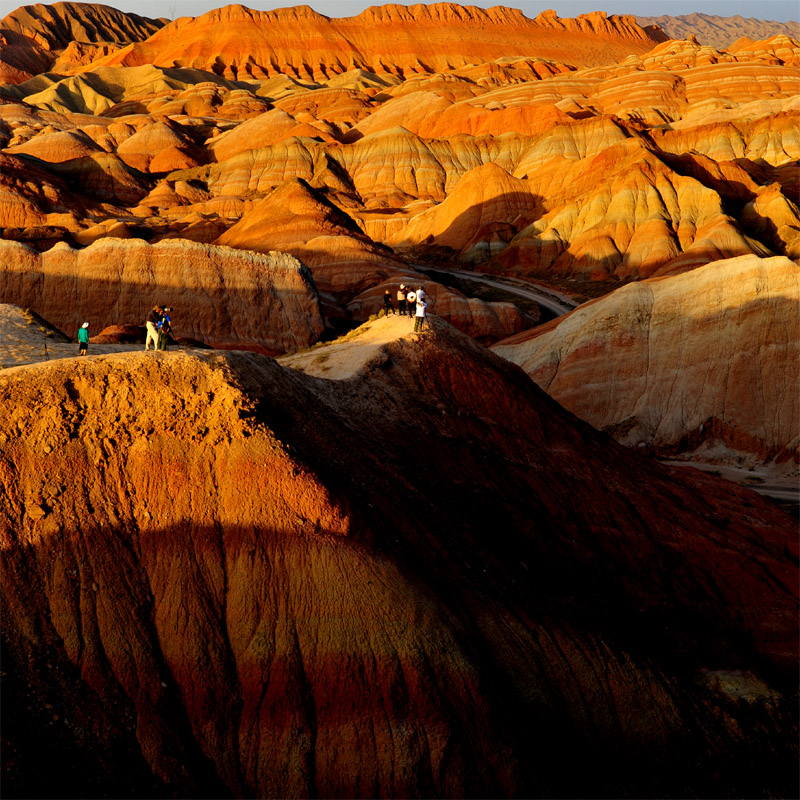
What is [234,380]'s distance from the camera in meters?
17.8

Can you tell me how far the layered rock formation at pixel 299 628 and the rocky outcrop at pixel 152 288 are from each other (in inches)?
1016

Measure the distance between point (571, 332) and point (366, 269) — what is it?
981 inches

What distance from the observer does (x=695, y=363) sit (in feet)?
141

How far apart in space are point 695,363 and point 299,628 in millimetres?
32291

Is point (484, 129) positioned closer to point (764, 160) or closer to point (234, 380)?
point (764, 160)

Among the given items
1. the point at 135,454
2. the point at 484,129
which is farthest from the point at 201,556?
the point at 484,129

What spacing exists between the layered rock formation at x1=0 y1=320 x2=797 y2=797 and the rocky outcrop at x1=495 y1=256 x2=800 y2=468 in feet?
68.1

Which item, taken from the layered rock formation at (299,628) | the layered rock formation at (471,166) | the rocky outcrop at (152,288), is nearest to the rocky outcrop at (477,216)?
the layered rock formation at (471,166)

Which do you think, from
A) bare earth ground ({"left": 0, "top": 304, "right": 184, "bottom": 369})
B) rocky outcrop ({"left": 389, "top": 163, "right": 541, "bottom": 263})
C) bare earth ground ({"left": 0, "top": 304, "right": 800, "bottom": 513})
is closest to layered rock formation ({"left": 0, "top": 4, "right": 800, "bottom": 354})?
rocky outcrop ({"left": 389, "top": 163, "right": 541, "bottom": 263})

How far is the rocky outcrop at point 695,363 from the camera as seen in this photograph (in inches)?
1604

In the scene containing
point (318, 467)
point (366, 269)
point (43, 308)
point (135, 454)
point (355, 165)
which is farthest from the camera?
point (355, 165)

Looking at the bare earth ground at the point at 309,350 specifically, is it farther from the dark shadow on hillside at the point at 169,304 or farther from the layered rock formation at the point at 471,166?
the layered rock formation at the point at 471,166

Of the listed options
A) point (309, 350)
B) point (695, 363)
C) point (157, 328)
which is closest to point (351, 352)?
point (309, 350)

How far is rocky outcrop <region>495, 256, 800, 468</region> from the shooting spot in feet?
134
